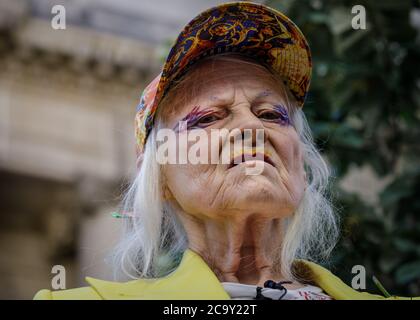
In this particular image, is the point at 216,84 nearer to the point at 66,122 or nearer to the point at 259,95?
the point at 259,95

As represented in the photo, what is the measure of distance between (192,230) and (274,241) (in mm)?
212

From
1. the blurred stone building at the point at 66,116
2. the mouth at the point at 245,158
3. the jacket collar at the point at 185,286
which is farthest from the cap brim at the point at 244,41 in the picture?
the blurred stone building at the point at 66,116

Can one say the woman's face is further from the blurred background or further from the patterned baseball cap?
the blurred background

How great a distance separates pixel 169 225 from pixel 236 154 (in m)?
0.32

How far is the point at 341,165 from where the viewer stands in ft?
20.3

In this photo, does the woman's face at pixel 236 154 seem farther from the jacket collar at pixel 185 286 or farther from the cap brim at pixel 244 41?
the jacket collar at pixel 185 286

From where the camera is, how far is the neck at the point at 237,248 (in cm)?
259

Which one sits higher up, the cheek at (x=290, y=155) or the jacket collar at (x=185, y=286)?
the cheek at (x=290, y=155)

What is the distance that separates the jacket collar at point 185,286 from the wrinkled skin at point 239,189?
89 millimetres

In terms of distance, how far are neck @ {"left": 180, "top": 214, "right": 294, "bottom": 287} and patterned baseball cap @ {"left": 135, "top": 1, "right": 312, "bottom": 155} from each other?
0.31m

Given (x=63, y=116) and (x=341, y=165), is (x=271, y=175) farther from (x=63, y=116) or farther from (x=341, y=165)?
(x=63, y=116)

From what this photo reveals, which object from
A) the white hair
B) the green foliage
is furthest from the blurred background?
the white hair

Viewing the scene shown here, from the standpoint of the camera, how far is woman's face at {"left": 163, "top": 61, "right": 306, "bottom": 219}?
8.20 feet
